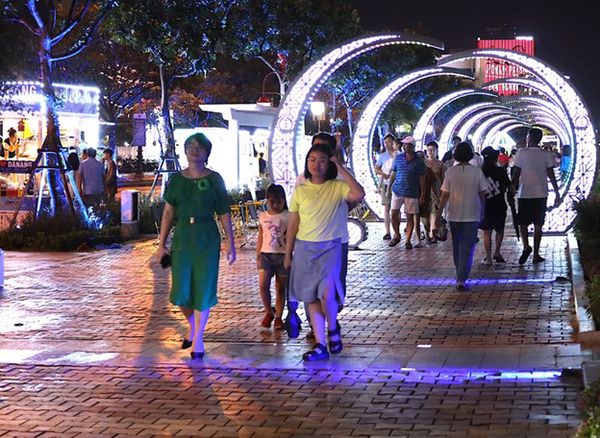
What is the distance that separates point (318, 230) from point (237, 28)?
20464 mm

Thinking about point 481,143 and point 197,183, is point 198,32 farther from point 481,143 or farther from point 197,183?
point 481,143

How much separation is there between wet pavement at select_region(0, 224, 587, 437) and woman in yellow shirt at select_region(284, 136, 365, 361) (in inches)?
20.5

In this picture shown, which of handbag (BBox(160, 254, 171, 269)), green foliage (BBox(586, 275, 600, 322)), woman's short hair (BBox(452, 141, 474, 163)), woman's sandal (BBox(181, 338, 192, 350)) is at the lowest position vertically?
woman's sandal (BBox(181, 338, 192, 350))

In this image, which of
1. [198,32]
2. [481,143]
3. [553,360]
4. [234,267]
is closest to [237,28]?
[198,32]

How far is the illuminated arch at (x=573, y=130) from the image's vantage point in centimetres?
1939

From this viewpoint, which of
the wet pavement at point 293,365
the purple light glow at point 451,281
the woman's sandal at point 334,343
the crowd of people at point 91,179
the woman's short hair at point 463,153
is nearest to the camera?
the wet pavement at point 293,365

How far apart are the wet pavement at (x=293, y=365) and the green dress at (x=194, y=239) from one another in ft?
1.90

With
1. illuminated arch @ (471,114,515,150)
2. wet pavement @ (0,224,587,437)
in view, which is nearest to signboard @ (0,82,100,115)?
wet pavement @ (0,224,587,437)

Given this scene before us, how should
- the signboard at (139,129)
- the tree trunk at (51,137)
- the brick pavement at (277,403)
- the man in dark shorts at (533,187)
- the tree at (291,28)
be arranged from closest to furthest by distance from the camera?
the brick pavement at (277,403)
the man in dark shorts at (533,187)
the tree trunk at (51,137)
the signboard at (139,129)
the tree at (291,28)

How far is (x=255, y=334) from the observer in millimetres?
9867

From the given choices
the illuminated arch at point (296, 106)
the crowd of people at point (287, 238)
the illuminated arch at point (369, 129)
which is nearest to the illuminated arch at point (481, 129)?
the illuminated arch at point (369, 129)

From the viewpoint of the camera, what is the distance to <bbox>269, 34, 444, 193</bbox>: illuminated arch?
1717 centimetres

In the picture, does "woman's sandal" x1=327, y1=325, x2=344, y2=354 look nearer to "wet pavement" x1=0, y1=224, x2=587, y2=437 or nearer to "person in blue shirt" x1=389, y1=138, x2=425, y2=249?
"wet pavement" x1=0, y1=224, x2=587, y2=437

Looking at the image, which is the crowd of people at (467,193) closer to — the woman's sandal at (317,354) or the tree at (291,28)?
the woman's sandal at (317,354)
